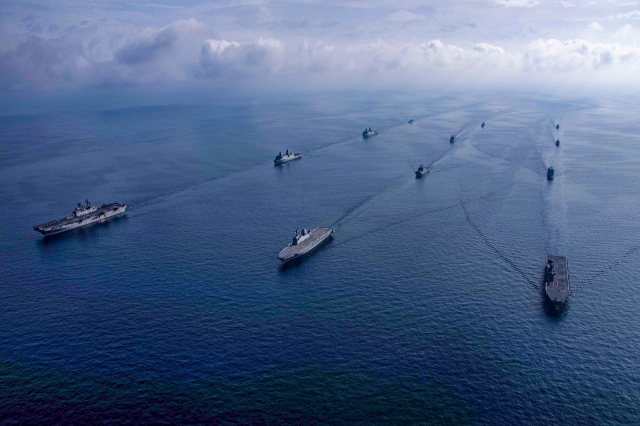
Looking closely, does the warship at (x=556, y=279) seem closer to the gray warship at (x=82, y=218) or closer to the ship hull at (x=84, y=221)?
the ship hull at (x=84, y=221)

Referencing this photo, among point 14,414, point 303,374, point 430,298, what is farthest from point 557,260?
point 14,414

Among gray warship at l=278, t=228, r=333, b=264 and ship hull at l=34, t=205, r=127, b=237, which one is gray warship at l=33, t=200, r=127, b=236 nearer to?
ship hull at l=34, t=205, r=127, b=237

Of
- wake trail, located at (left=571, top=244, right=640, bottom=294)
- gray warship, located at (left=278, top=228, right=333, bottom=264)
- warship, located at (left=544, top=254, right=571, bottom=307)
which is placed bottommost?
wake trail, located at (left=571, top=244, right=640, bottom=294)

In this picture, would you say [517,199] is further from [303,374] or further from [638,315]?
[303,374]

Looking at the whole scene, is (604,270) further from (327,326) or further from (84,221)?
(84,221)

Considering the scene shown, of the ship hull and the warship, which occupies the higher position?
the ship hull

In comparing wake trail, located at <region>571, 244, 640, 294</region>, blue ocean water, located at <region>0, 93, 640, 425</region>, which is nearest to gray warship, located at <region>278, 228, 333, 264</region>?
blue ocean water, located at <region>0, 93, 640, 425</region>

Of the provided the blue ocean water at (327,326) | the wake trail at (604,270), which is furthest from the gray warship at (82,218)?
the wake trail at (604,270)
